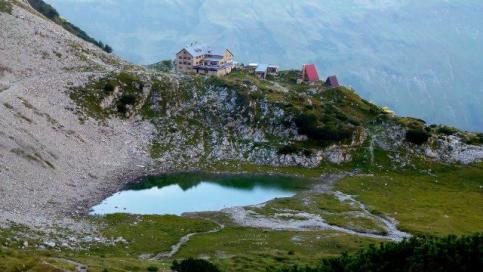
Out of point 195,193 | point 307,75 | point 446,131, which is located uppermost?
point 307,75

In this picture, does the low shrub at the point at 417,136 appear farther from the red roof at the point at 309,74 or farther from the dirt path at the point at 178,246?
the dirt path at the point at 178,246

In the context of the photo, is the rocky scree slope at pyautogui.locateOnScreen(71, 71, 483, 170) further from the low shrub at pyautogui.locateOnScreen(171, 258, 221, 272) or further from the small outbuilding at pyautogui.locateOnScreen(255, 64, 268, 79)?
the low shrub at pyautogui.locateOnScreen(171, 258, 221, 272)

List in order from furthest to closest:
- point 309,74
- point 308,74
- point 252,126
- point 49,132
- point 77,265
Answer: point 309,74 → point 308,74 → point 252,126 → point 49,132 → point 77,265

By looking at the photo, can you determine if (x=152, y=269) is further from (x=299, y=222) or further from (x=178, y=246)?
(x=299, y=222)

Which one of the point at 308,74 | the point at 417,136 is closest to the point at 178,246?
the point at 417,136

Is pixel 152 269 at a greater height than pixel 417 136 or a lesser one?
lesser

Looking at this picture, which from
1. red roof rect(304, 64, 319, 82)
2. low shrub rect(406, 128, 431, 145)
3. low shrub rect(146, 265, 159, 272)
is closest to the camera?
low shrub rect(146, 265, 159, 272)

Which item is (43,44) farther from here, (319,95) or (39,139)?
(319,95)

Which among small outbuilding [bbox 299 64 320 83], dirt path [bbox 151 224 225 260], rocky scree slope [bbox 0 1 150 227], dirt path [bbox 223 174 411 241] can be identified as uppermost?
small outbuilding [bbox 299 64 320 83]

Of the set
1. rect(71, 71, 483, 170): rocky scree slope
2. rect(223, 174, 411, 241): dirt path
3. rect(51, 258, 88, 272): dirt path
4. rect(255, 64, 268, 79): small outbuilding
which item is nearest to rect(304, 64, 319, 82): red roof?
rect(255, 64, 268, 79): small outbuilding
